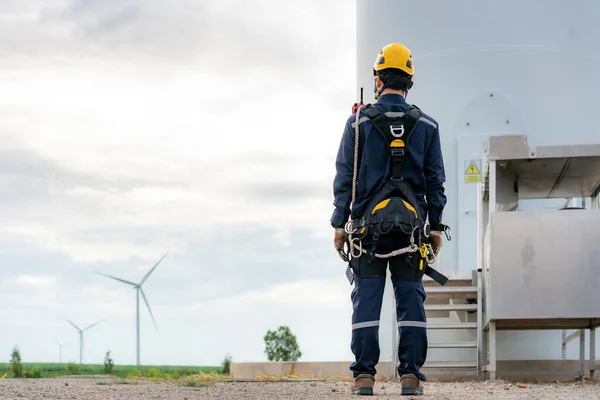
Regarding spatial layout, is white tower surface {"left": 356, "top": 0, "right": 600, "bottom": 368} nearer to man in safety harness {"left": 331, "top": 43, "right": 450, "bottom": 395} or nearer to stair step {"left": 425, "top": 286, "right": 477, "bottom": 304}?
stair step {"left": 425, "top": 286, "right": 477, "bottom": 304}

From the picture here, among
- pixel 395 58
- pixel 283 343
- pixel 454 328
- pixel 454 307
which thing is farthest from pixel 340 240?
pixel 283 343

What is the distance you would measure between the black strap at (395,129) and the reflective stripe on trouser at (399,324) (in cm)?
73

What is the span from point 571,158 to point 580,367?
2.45 metres

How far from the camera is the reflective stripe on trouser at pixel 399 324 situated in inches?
268

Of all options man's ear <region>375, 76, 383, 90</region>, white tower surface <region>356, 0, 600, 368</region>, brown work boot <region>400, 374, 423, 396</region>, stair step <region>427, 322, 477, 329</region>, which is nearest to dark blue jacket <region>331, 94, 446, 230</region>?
man's ear <region>375, 76, 383, 90</region>

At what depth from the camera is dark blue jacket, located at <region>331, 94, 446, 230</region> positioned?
22.6 feet

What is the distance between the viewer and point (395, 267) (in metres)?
6.85

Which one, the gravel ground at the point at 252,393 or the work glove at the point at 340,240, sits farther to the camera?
the work glove at the point at 340,240

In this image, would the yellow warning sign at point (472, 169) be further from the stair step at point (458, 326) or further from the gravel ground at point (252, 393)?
the gravel ground at point (252, 393)

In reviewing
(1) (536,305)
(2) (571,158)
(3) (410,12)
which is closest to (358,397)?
(1) (536,305)

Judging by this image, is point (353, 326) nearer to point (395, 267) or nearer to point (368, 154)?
point (395, 267)

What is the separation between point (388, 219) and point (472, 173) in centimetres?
601

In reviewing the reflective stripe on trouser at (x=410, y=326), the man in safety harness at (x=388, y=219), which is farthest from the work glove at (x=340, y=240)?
the reflective stripe on trouser at (x=410, y=326)

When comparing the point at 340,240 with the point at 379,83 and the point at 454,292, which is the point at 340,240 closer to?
the point at 379,83
